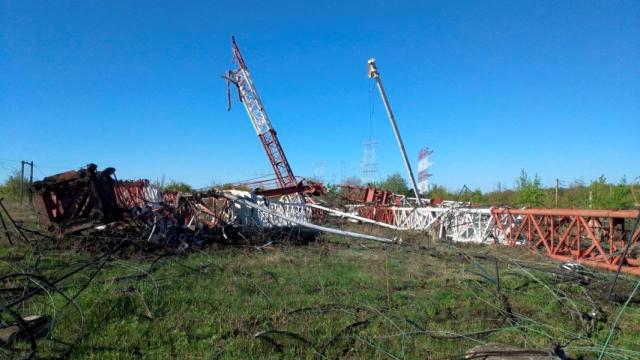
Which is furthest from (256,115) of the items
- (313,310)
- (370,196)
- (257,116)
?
(313,310)

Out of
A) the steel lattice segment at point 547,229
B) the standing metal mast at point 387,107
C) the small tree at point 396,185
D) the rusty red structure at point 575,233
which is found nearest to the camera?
the rusty red structure at point 575,233

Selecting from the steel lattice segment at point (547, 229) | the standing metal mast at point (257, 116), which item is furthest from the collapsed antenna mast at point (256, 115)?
the steel lattice segment at point (547, 229)

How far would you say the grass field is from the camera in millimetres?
3773

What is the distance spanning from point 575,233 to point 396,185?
84.2 ft

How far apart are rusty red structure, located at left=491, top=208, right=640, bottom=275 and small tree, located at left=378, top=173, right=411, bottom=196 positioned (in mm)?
22914

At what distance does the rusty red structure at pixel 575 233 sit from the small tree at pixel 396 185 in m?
22.9

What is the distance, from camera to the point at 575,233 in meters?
9.59

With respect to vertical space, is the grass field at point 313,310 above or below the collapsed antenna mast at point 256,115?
below

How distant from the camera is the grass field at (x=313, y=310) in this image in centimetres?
377

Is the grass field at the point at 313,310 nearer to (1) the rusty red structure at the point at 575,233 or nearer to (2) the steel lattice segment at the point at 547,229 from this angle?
(1) the rusty red structure at the point at 575,233

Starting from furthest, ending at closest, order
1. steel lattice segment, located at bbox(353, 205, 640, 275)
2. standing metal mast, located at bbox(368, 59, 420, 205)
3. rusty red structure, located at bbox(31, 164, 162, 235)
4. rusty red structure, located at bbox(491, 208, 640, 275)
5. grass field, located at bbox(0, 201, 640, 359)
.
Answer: standing metal mast, located at bbox(368, 59, 420, 205), rusty red structure, located at bbox(31, 164, 162, 235), steel lattice segment, located at bbox(353, 205, 640, 275), rusty red structure, located at bbox(491, 208, 640, 275), grass field, located at bbox(0, 201, 640, 359)

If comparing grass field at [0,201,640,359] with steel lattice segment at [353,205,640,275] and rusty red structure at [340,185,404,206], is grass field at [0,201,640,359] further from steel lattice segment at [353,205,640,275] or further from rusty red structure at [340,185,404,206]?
rusty red structure at [340,185,404,206]

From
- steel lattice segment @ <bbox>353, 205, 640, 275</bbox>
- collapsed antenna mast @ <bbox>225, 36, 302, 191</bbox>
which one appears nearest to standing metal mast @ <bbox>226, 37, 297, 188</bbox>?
collapsed antenna mast @ <bbox>225, 36, 302, 191</bbox>

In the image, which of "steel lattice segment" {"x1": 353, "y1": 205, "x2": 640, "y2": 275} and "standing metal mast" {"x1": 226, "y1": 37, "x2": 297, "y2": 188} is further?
"standing metal mast" {"x1": 226, "y1": 37, "x2": 297, "y2": 188}
